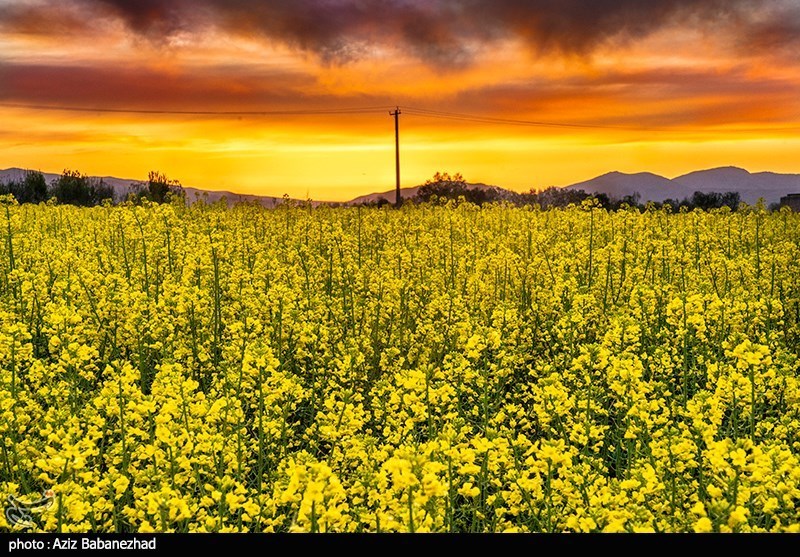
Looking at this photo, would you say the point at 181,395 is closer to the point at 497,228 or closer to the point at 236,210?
the point at 497,228

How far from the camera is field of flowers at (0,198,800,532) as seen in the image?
Result: 367 cm

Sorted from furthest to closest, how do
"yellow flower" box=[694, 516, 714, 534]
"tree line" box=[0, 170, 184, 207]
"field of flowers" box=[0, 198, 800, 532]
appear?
1. "tree line" box=[0, 170, 184, 207]
2. "field of flowers" box=[0, 198, 800, 532]
3. "yellow flower" box=[694, 516, 714, 534]

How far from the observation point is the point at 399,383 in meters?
4.80

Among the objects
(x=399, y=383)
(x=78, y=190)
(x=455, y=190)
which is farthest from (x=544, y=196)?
(x=399, y=383)

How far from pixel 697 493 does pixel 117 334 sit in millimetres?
5627

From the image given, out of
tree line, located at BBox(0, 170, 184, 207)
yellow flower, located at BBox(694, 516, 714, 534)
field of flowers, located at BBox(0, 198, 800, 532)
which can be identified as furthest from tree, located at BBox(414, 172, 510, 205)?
yellow flower, located at BBox(694, 516, 714, 534)

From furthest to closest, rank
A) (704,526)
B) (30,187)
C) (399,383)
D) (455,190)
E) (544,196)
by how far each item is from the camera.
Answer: (455,190) < (544,196) < (30,187) < (399,383) < (704,526)

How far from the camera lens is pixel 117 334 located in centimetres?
763

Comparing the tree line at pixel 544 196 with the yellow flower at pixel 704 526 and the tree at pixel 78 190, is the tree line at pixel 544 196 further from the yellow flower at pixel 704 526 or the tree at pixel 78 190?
the yellow flower at pixel 704 526

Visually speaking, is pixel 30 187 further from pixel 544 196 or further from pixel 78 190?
pixel 544 196

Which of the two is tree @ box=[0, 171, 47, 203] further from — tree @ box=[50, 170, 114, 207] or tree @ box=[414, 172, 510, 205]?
tree @ box=[414, 172, 510, 205]

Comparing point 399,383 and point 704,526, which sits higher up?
point 399,383

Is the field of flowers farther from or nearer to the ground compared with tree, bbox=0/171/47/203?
nearer to the ground
